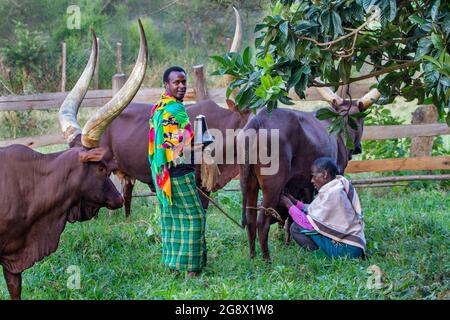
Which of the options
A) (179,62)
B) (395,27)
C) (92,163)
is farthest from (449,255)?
(179,62)

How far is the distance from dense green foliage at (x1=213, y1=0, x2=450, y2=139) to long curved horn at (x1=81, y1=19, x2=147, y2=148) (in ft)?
1.66

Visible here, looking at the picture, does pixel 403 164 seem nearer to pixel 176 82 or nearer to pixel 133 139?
pixel 133 139

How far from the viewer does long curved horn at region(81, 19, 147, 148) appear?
16.6 feet

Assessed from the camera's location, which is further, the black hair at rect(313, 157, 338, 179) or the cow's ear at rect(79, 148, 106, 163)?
the black hair at rect(313, 157, 338, 179)

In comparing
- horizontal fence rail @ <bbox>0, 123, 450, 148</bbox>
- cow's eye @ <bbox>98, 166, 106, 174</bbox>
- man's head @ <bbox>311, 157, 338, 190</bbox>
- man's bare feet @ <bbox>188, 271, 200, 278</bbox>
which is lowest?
man's bare feet @ <bbox>188, 271, 200, 278</bbox>

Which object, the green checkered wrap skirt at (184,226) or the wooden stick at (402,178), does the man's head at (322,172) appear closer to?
the green checkered wrap skirt at (184,226)

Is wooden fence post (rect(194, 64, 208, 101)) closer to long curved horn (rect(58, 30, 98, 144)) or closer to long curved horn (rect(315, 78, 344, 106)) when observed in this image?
long curved horn (rect(315, 78, 344, 106))

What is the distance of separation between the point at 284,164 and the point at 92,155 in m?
2.17

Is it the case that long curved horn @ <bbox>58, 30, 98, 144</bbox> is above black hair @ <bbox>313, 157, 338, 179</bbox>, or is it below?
above

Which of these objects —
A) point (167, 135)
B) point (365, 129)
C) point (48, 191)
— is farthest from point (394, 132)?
point (48, 191)

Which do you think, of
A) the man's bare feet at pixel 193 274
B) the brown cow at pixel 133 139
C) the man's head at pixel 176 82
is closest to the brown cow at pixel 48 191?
the man's head at pixel 176 82

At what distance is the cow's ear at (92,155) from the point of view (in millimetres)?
5172

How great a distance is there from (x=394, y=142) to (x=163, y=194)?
198 inches

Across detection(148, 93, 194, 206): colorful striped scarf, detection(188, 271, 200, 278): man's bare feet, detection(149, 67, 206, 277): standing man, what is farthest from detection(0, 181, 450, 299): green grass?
detection(148, 93, 194, 206): colorful striped scarf
